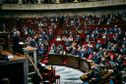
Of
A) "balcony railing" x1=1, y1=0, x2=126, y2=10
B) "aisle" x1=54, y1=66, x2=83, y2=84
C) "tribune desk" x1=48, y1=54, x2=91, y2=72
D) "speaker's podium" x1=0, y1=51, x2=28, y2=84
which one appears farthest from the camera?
"balcony railing" x1=1, y1=0, x2=126, y2=10

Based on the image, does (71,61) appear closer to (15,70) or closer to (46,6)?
(15,70)

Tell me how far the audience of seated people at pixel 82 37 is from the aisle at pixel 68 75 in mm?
1255

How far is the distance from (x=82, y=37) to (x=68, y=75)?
20.5 ft

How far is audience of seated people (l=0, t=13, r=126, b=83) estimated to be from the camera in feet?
57.8

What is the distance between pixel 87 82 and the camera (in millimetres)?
13367

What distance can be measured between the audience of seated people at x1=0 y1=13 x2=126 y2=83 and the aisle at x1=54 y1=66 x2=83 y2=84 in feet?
4.12

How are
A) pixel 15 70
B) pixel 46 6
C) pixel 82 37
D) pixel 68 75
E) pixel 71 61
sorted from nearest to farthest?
1. pixel 15 70
2. pixel 68 75
3. pixel 71 61
4. pixel 82 37
5. pixel 46 6

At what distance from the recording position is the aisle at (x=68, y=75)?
15.1 m

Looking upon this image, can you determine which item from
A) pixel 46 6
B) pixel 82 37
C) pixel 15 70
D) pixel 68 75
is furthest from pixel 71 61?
pixel 46 6

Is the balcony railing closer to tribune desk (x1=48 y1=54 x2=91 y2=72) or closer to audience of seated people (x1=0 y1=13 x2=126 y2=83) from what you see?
audience of seated people (x1=0 y1=13 x2=126 y2=83)

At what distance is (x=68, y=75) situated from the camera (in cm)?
1688

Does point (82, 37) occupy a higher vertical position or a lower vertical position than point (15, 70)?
lower

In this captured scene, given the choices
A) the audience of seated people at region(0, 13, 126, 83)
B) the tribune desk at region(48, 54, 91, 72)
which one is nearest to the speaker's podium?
the audience of seated people at region(0, 13, 126, 83)

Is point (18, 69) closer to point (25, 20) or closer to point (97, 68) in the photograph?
point (97, 68)
